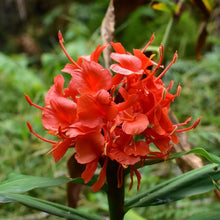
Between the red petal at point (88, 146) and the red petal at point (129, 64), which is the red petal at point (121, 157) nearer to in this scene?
the red petal at point (88, 146)

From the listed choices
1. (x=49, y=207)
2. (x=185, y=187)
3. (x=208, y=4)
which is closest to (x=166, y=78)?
(x=208, y=4)

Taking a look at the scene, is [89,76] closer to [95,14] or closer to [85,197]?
[85,197]

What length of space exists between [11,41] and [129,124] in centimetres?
427

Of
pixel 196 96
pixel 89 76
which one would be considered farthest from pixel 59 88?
pixel 196 96

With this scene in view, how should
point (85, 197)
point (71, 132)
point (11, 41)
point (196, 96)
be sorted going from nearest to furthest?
point (71, 132), point (85, 197), point (196, 96), point (11, 41)

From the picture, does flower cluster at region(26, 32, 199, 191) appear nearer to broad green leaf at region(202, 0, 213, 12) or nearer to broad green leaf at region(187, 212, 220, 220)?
broad green leaf at region(187, 212, 220, 220)

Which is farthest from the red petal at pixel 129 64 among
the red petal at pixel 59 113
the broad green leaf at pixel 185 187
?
the broad green leaf at pixel 185 187

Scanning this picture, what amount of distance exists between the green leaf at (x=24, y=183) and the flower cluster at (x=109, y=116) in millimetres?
69

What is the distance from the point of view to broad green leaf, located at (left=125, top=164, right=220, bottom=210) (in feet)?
1.90

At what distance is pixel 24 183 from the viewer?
0.56 metres

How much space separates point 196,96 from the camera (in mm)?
1709

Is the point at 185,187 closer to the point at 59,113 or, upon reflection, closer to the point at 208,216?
the point at 208,216

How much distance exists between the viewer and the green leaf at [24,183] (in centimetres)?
53

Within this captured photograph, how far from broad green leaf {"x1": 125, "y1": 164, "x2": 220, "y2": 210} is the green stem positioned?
2cm
